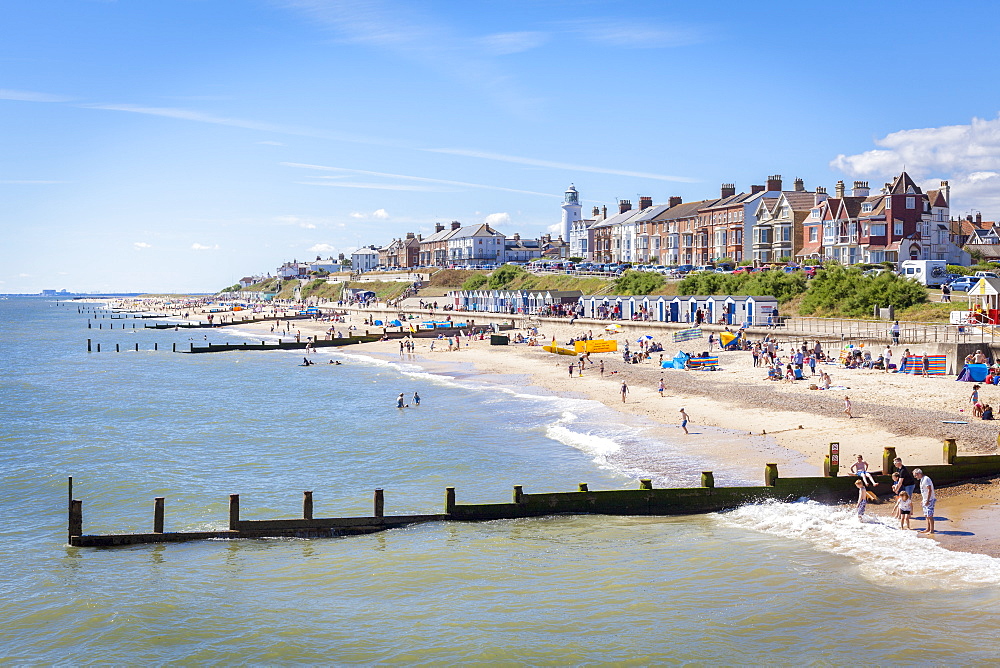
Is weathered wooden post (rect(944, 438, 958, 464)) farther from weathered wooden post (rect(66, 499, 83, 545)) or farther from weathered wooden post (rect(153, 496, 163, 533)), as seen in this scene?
weathered wooden post (rect(66, 499, 83, 545))

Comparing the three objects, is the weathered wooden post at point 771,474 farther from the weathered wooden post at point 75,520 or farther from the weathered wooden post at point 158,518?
the weathered wooden post at point 75,520

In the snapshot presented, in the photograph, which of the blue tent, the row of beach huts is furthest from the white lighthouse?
the blue tent

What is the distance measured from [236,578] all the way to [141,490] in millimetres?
9793

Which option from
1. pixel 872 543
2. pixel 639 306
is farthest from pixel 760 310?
pixel 872 543

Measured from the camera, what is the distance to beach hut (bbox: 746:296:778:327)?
59094 millimetres

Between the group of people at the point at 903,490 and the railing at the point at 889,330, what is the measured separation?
76.5 feet

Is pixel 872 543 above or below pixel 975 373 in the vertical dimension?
below

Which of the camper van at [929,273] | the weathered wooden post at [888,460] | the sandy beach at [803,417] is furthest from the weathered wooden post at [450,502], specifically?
the camper van at [929,273]

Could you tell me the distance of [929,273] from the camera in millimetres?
63406

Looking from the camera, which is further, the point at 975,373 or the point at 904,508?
the point at 975,373

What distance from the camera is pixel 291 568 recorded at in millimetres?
18516

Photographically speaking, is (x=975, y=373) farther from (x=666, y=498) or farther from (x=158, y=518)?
(x=158, y=518)

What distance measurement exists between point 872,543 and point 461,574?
31.2 feet

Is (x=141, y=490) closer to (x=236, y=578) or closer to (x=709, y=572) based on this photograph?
(x=236, y=578)
